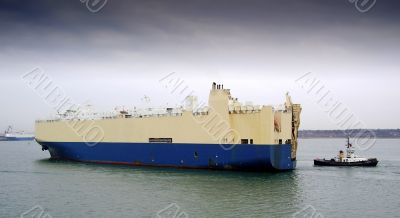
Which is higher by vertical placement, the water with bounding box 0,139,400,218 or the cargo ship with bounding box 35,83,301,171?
the cargo ship with bounding box 35,83,301,171

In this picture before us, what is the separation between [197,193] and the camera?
846 inches

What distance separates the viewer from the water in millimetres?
17922

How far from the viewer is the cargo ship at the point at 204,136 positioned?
28.2 meters

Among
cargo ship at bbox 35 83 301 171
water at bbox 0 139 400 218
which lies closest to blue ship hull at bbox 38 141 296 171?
cargo ship at bbox 35 83 301 171

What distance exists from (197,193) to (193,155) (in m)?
8.84

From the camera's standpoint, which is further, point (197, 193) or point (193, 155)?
point (193, 155)

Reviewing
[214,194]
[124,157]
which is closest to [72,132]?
[124,157]

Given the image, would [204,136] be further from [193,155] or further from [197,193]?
[197,193]

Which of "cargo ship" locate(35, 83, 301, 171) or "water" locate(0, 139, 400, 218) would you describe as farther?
"cargo ship" locate(35, 83, 301, 171)

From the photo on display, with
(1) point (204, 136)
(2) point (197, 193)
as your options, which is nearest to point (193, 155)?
(1) point (204, 136)

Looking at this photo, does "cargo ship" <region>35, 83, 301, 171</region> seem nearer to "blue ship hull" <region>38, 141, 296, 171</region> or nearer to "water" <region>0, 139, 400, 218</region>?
"blue ship hull" <region>38, 141, 296, 171</region>

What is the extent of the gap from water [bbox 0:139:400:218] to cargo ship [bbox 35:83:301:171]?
1.12 m

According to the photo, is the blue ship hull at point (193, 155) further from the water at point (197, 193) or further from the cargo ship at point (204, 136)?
the water at point (197, 193)

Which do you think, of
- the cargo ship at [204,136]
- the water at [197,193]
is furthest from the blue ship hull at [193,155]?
the water at [197,193]
